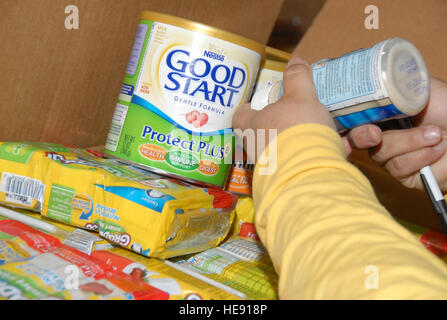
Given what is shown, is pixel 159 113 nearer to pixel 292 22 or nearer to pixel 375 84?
pixel 375 84

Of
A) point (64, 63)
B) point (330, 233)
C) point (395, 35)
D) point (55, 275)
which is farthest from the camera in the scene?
point (395, 35)

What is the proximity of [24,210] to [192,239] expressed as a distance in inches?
9.9

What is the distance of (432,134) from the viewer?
0.60 meters

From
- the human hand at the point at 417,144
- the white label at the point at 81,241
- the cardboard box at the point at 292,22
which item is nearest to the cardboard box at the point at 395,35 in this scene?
the cardboard box at the point at 292,22

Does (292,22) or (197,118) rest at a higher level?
(292,22)

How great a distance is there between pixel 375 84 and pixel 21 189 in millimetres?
477

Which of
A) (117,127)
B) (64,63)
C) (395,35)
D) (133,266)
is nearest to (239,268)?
(133,266)

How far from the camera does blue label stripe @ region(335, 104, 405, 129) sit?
50cm

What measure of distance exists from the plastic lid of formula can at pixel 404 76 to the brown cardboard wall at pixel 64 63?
0.46 meters

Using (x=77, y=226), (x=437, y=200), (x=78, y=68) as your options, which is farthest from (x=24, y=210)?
(x=437, y=200)

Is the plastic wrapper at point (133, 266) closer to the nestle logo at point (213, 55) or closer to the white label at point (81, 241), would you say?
the white label at point (81, 241)

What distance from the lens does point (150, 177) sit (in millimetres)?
639

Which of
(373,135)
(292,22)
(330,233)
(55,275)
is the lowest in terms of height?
(55,275)

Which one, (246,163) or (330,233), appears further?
(246,163)
